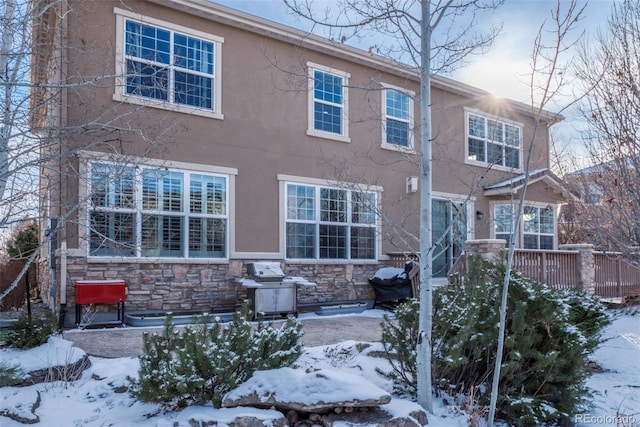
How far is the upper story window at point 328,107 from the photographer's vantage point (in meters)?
10.8

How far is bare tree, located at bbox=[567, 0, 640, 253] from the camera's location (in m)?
4.40

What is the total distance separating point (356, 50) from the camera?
11.2 meters

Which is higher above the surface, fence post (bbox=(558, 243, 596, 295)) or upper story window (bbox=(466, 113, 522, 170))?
upper story window (bbox=(466, 113, 522, 170))

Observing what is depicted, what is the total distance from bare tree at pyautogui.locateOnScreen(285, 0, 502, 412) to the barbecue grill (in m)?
5.15

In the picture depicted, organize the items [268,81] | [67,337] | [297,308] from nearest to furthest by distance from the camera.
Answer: [67,337]
[297,308]
[268,81]

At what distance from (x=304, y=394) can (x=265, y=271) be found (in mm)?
5499

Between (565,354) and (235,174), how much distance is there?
6.76 meters

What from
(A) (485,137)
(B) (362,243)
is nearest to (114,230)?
(B) (362,243)

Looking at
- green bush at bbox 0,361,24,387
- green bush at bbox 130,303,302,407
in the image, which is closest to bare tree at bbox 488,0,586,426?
green bush at bbox 130,303,302,407

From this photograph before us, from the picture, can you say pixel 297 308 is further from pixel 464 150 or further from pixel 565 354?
pixel 464 150

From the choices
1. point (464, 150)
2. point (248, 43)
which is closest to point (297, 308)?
point (248, 43)

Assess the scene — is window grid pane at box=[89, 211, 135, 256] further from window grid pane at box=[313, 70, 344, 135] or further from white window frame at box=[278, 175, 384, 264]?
window grid pane at box=[313, 70, 344, 135]

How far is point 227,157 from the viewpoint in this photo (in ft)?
31.3

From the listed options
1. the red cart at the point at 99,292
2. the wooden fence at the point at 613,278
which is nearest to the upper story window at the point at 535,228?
the wooden fence at the point at 613,278
